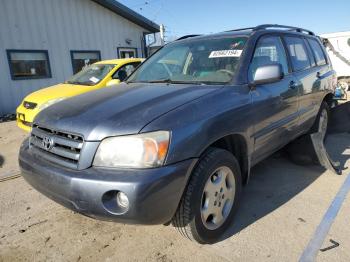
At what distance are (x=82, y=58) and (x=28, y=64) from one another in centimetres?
221

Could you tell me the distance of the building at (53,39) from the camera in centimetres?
1027

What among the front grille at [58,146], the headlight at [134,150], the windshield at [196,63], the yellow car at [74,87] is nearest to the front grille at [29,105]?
the yellow car at [74,87]

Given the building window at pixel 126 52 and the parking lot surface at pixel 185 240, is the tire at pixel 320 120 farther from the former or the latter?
the building window at pixel 126 52

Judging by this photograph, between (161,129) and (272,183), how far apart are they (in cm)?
224

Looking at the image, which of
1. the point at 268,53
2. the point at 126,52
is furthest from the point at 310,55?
the point at 126,52

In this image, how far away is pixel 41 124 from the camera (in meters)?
2.57

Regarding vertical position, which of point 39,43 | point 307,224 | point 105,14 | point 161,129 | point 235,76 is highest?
point 105,14

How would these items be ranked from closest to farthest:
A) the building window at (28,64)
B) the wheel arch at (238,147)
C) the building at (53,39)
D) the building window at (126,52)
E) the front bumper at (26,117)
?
1. the wheel arch at (238,147)
2. the front bumper at (26,117)
3. the building at (53,39)
4. the building window at (28,64)
5. the building window at (126,52)

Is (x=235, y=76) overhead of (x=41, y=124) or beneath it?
overhead

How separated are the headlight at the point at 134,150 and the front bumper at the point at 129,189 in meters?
0.05

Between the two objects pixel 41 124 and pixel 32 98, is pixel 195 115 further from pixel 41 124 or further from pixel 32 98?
pixel 32 98

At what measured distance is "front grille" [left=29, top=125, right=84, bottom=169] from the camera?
2203 mm

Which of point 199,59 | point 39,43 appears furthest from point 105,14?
point 199,59

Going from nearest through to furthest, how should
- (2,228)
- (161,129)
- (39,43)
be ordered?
(161,129), (2,228), (39,43)
